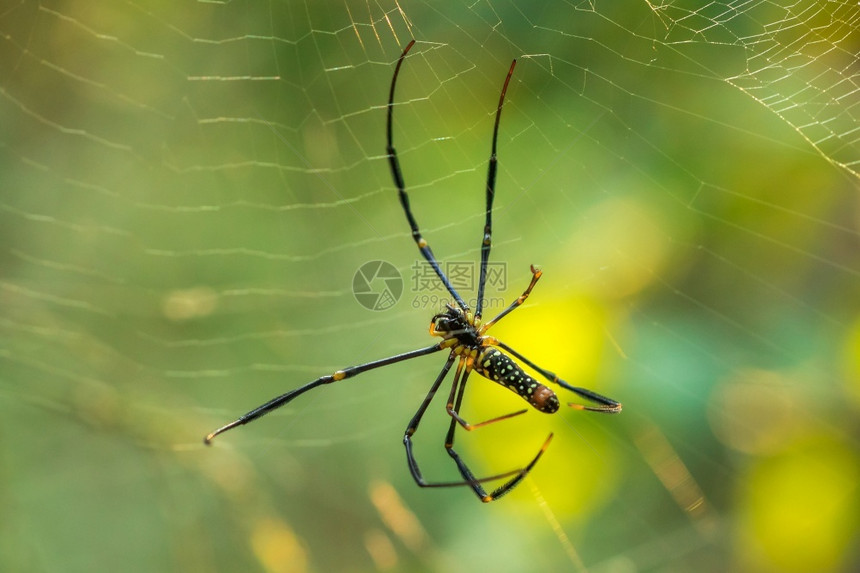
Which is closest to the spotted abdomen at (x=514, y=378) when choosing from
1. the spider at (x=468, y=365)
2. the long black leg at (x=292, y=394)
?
the spider at (x=468, y=365)

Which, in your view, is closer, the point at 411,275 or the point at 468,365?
the point at 468,365

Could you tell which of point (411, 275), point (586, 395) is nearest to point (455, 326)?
point (586, 395)

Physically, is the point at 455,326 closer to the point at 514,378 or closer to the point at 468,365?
the point at 468,365

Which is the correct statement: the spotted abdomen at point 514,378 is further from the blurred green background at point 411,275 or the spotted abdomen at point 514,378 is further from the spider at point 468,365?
the blurred green background at point 411,275

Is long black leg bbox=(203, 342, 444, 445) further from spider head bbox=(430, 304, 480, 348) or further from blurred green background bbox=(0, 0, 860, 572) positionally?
blurred green background bbox=(0, 0, 860, 572)

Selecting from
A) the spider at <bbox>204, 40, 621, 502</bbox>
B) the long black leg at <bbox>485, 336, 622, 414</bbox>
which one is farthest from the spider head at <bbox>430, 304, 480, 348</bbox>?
the long black leg at <bbox>485, 336, 622, 414</bbox>
